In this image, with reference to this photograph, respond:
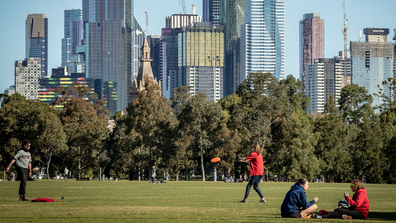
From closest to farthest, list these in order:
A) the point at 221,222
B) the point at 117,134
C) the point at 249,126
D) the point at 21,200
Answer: the point at 221,222, the point at 21,200, the point at 249,126, the point at 117,134

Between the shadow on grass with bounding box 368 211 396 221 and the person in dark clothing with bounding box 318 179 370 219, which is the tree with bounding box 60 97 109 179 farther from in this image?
the person in dark clothing with bounding box 318 179 370 219

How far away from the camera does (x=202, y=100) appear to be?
239 feet

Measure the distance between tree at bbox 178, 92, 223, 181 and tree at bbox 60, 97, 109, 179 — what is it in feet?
50.4

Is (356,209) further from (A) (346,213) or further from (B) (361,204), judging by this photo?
(A) (346,213)

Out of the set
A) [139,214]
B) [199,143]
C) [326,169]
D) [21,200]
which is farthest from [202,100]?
[139,214]

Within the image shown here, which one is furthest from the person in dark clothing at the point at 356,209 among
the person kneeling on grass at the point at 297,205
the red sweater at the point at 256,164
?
the red sweater at the point at 256,164

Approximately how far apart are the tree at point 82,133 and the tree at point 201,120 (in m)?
15.3

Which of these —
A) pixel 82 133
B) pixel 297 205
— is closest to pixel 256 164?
pixel 297 205

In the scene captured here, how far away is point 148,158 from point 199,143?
320 inches

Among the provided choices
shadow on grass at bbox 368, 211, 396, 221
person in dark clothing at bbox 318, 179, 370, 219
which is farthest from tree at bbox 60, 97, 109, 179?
person in dark clothing at bbox 318, 179, 370, 219

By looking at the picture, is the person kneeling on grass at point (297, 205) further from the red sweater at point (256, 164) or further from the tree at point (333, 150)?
the tree at point (333, 150)

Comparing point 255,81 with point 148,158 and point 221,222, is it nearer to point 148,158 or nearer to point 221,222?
point 148,158

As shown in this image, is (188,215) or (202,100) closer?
(188,215)

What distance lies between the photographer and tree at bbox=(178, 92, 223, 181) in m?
70.8
